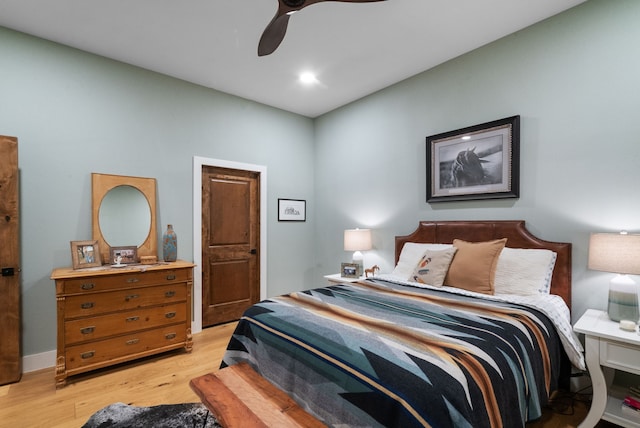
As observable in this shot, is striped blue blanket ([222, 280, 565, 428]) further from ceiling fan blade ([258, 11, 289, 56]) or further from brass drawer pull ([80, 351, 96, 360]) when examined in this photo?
ceiling fan blade ([258, 11, 289, 56])

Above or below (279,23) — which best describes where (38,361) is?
below

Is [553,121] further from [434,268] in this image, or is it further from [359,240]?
[359,240]

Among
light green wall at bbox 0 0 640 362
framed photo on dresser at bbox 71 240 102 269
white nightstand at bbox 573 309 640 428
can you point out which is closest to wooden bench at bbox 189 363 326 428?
white nightstand at bbox 573 309 640 428

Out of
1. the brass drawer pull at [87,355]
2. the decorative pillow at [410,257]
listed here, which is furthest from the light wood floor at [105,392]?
the decorative pillow at [410,257]

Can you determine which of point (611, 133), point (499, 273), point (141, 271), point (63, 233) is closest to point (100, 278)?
point (141, 271)

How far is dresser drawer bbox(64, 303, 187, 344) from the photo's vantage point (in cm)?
243

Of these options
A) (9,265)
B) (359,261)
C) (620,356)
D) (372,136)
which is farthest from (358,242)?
(9,265)

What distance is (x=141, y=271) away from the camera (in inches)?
106

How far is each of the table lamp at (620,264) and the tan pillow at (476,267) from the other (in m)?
0.57

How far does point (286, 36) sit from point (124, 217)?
2316mm

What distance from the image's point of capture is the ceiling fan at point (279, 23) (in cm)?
177

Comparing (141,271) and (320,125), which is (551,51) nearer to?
(320,125)

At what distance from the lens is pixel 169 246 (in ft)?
10.5

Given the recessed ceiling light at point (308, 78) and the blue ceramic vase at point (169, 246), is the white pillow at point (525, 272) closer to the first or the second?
the recessed ceiling light at point (308, 78)
